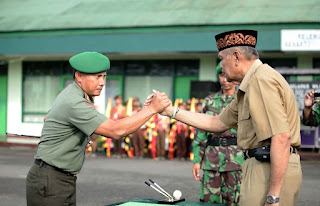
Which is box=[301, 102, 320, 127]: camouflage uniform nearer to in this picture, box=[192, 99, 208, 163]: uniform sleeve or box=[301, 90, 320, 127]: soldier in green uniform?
box=[301, 90, 320, 127]: soldier in green uniform

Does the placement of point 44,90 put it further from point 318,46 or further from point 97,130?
point 97,130

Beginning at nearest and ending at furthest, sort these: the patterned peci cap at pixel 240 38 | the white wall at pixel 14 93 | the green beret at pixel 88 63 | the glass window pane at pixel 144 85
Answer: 1. the patterned peci cap at pixel 240 38
2. the green beret at pixel 88 63
3. the glass window pane at pixel 144 85
4. the white wall at pixel 14 93

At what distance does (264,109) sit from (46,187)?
1717 millimetres

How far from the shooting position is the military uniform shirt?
6.17 meters

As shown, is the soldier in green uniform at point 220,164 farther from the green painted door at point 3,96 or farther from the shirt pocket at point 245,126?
the green painted door at point 3,96

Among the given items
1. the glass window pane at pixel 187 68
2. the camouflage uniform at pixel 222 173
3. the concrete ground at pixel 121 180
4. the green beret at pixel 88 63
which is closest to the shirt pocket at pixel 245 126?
the green beret at pixel 88 63

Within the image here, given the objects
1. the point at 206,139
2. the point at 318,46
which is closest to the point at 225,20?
the point at 318,46

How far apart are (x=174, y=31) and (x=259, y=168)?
46.8ft

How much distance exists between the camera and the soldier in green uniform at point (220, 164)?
611cm

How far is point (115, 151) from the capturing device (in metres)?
17.1

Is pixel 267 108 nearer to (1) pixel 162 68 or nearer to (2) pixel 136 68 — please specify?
(1) pixel 162 68

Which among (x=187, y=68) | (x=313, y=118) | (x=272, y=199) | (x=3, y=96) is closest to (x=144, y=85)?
(x=187, y=68)

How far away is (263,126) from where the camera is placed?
11.3 ft

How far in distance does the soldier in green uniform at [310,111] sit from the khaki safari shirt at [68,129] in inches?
160
